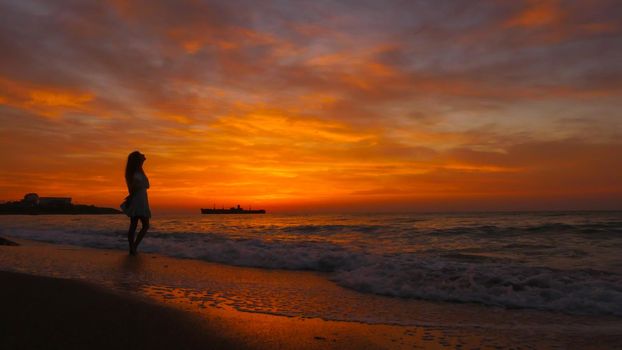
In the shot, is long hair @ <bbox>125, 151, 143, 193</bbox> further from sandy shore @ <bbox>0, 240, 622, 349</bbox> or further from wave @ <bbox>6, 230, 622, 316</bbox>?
sandy shore @ <bbox>0, 240, 622, 349</bbox>

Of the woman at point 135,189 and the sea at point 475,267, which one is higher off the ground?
the woman at point 135,189

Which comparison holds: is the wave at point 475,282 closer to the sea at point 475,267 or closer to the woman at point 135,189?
the sea at point 475,267

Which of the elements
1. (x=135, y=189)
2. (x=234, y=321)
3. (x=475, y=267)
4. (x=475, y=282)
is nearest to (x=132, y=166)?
(x=135, y=189)

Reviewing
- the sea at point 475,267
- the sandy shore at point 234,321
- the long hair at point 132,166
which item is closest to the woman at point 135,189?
the long hair at point 132,166

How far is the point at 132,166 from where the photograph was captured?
9.96 m

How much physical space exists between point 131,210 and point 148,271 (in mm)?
3095

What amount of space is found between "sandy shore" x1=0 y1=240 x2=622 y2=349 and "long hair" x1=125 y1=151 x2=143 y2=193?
3.99 meters

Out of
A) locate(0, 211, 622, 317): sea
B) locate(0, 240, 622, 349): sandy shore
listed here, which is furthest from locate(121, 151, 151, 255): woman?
locate(0, 240, 622, 349): sandy shore

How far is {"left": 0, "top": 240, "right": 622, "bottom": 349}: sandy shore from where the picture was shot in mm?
3150

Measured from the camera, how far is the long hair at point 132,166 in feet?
32.4

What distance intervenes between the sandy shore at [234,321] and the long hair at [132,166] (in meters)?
3.99

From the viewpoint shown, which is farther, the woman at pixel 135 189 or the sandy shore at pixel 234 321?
the woman at pixel 135 189

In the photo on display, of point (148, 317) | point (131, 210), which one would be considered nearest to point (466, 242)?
point (131, 210)

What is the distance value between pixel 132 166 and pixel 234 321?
7.08 metres
